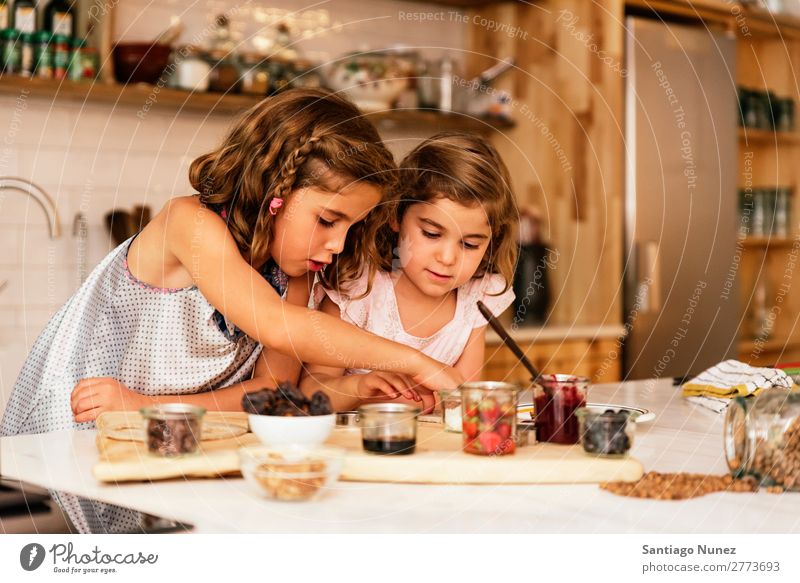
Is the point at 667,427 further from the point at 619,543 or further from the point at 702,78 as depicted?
the point at 702,78

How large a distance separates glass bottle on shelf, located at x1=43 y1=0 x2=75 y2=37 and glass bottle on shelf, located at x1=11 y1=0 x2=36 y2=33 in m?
0.04

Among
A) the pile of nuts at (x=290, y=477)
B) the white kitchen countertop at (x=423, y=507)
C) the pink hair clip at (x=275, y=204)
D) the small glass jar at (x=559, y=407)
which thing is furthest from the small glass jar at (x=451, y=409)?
the pink hair clip at (x=275, y=204)

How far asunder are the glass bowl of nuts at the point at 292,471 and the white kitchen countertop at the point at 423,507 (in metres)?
0.01

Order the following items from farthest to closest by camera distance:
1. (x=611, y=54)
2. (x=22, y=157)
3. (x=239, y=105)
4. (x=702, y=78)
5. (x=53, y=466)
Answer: (x=702, y=78), (x=611, y=54), (x=239, y=105), (x=22, y=157), (x=53, y=466)

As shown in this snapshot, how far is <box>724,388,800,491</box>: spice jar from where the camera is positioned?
928 mm

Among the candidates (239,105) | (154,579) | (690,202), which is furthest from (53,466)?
(690,202)

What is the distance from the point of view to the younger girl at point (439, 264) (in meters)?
1.63

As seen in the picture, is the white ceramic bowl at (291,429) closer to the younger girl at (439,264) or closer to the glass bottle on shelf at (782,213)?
the younger girl at (439,264)

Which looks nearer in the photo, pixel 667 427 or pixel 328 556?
pixel 328 556

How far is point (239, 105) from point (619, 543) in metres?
1.91

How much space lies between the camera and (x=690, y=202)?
302 centimetres

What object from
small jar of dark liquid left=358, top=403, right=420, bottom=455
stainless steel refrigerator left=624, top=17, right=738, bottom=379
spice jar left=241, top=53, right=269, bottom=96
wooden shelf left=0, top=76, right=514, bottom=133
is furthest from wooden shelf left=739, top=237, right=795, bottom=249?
small jar of dark liquid left=358, top=403, right=420, bottom=455

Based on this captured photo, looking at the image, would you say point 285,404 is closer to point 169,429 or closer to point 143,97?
point 169,429

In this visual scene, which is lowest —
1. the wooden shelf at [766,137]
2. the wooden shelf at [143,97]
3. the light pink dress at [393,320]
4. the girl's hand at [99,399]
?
the girl's hand at [99,399]
